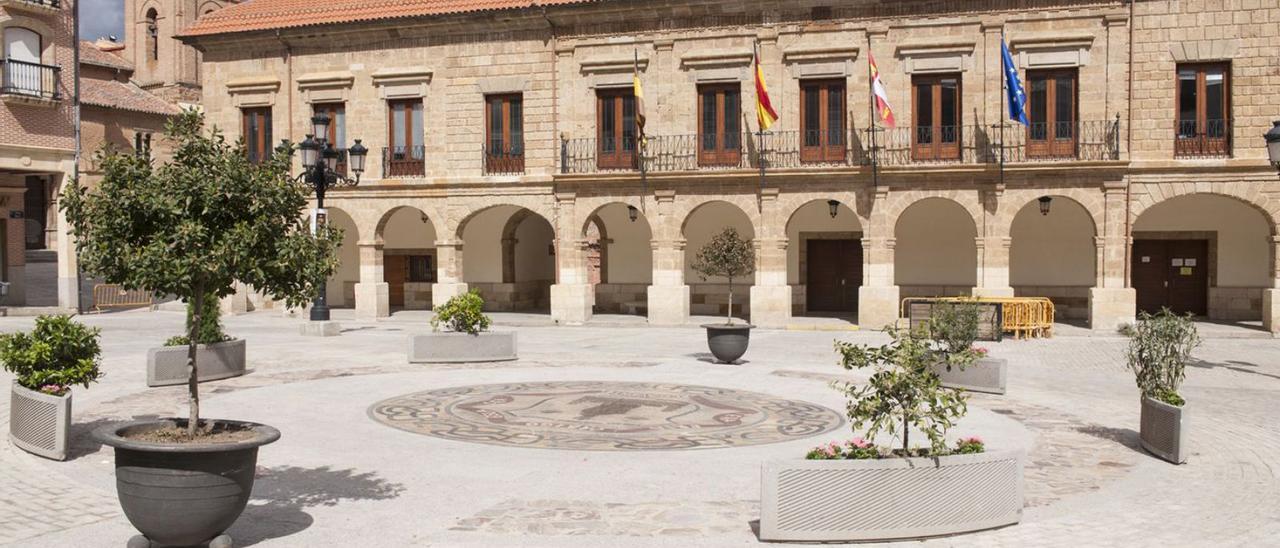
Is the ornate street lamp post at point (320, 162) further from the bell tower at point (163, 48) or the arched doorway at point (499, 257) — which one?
the bell tower at point (163, 48)

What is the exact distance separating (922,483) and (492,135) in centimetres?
2294

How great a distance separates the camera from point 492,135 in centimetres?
2850

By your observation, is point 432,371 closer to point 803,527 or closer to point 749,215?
point 803,527

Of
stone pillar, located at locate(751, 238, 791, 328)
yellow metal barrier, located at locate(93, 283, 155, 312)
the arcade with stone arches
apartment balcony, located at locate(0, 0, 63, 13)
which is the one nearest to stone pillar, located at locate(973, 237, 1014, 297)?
the arcade with stone arches

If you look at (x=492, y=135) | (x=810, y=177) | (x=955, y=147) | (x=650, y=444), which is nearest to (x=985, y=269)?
(x=955, y=147)

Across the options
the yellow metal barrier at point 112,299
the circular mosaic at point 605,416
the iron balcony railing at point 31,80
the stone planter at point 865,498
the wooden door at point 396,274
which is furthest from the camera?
the wooden door at point 396,274

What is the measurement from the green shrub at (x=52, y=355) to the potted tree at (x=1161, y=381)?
1090cm

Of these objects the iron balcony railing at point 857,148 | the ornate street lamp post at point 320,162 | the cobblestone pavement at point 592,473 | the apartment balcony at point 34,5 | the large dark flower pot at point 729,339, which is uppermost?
the apartment balcony at point 34,5

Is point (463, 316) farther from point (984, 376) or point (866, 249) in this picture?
point (866, 249)

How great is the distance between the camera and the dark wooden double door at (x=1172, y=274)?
26.6 meters

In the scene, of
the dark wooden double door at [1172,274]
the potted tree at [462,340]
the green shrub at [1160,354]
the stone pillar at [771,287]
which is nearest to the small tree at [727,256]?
the potted tree at [462,340]

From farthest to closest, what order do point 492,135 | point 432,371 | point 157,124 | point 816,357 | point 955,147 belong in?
point 157,124 < point 492,135 < point 955,147 < point 816,357 < point 432,371

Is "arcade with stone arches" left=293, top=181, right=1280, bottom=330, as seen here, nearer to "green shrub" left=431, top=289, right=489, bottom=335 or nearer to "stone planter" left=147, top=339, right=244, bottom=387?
"green shrub" left=431, top=289, right=489, bottom=335

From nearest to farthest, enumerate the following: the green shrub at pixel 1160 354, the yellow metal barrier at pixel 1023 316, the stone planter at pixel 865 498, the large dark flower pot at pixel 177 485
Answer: the large dark flower pot at pixel 177 485, the stone planter at pixel 865 498, the green shrub at pixel 1160 354, the yellow metal barrier at pixel 1023 316
